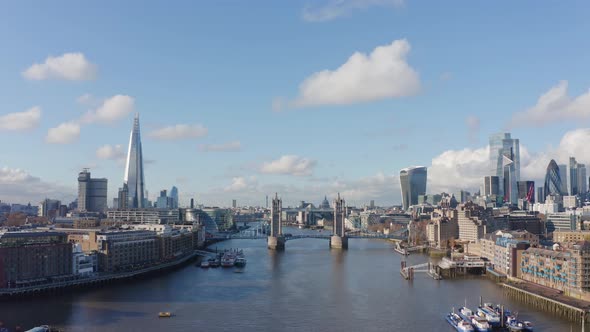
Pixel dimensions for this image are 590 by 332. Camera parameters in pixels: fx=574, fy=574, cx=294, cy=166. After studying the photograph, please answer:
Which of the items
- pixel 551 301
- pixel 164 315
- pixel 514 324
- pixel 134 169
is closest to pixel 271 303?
pixel 164 315

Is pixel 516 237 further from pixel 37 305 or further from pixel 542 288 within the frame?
pixel 37 305

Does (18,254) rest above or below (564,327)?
above

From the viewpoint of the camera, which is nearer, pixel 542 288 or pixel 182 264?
pixel 542 288

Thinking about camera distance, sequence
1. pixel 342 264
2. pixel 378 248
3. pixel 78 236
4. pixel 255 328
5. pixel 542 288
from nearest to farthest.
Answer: pixel 255 328 → pixel 542 288 → pixel 78 236 → pixel 342 264 → pixel 378 248

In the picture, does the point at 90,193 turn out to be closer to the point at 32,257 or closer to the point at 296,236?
the point at 296,236

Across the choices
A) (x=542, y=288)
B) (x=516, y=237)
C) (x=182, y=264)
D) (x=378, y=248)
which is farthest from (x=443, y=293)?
(x=378, y=248)

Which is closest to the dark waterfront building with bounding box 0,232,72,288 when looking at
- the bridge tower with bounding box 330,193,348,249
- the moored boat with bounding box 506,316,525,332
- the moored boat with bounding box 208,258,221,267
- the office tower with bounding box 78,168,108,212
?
the moored boat with bounding box 208,258,221,267

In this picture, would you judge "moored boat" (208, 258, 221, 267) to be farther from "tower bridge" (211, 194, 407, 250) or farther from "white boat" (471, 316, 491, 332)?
"white boat" (471, 316, 491, 332)
